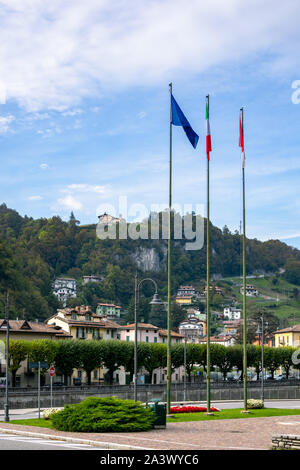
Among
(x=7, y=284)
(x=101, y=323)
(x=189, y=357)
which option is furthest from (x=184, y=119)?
(x=7, y=284)

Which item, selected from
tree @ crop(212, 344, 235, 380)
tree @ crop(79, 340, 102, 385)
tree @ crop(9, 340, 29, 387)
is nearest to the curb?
tree @ crop(9, 340, 29, 387)

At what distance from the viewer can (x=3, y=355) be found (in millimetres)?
83000

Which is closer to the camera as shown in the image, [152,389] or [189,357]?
[152,389]

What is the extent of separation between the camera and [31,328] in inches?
3755

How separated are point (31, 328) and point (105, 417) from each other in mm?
70999

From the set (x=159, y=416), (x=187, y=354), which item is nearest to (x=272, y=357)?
(x=187, y=354)

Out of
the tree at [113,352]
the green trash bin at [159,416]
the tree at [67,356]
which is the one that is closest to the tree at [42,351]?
the tree at [67,356]

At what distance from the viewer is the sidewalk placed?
2092cm

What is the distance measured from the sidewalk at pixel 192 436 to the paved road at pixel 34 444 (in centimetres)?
55

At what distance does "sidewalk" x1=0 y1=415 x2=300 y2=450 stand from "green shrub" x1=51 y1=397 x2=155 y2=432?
21.8 inches

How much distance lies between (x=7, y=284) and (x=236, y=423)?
418ft

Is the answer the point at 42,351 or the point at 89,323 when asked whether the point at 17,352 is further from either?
the point at 89,323

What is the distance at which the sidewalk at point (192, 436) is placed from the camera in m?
20.9
